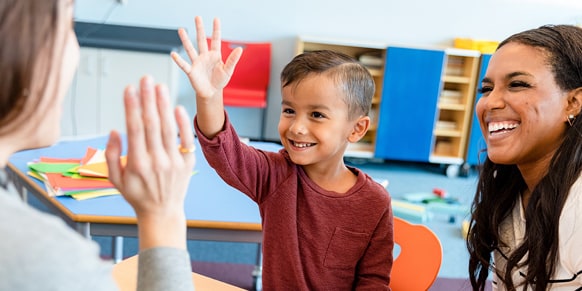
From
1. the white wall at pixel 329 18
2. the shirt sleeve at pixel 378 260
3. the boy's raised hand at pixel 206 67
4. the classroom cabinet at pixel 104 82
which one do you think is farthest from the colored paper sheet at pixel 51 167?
the white wall at pixel 329 18

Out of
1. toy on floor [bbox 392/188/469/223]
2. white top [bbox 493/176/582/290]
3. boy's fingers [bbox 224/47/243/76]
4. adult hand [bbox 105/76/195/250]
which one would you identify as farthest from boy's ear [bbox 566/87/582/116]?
toy on floor [bbox 392/188/469/223]

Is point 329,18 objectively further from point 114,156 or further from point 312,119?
point 114,156

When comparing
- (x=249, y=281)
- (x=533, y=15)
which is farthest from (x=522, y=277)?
→ (x=533, y=15)

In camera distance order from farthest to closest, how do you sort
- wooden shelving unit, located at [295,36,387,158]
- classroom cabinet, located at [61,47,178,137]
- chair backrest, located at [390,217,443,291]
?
wooden shelving unit, located at [295,36,387,158], classroom cabinet, located at [61,47,178,137], chair backrest, located at [390,217,443,291]

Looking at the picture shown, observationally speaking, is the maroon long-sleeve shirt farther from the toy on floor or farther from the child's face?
the toy on floor

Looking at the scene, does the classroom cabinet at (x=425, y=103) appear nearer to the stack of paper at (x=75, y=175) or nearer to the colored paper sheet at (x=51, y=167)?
the stack of paper at (x=75, y=175)

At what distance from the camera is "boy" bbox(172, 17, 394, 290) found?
1.37m

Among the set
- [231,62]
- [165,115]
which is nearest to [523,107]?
[231,62]

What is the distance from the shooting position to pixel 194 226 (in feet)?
5.37

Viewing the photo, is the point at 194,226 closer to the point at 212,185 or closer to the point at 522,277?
the point at 212,185

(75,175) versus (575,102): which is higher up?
(575,102)

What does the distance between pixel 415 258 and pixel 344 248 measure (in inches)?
13.8

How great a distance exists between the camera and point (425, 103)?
4969 millimetres

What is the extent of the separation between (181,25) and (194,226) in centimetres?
361
